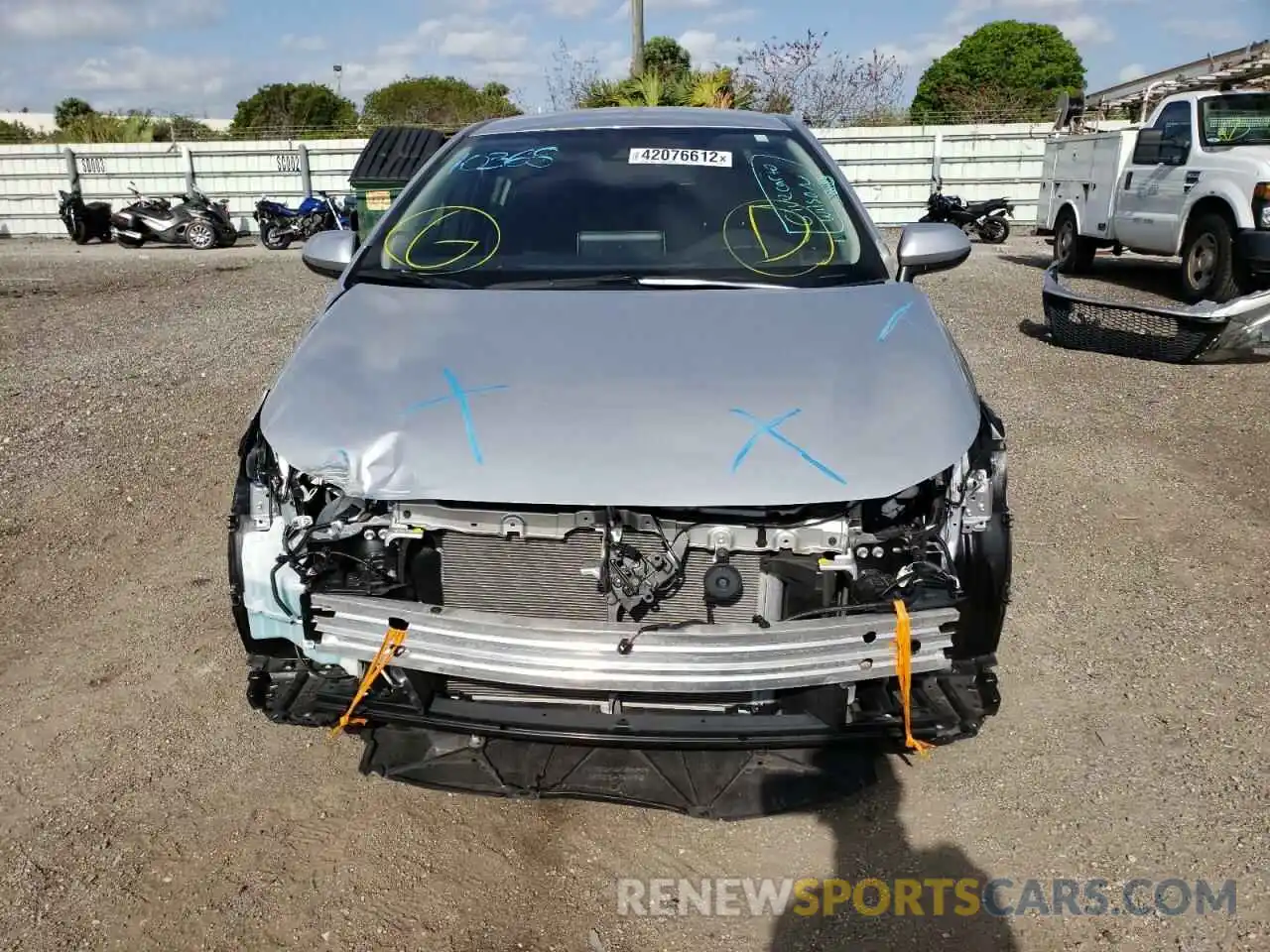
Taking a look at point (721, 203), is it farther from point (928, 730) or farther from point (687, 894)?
point (687, 894)

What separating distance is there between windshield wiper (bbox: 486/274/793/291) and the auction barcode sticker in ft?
2.38

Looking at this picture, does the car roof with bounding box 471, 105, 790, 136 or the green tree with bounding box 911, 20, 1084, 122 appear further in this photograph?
the green tree with bounding box 911, 20, 1084, 122

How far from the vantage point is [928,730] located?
2.25 metres

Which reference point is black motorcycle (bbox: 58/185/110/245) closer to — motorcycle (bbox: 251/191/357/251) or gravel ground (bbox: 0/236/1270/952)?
motorcycle (bbox: 251/191/357/251)

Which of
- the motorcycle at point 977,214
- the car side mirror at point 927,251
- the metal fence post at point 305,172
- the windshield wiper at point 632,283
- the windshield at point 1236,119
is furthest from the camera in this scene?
the metal fence post at point 305,172

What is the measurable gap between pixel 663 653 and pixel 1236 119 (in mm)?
9440

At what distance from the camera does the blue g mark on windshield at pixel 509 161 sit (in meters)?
3.61

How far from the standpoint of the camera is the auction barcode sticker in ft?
11.6

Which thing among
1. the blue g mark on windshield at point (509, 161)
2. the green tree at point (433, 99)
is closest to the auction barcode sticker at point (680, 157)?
the blue g mark on windshield at point (509, 161)

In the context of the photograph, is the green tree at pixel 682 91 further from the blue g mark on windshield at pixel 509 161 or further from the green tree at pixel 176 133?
the blue g mark on windshield at pixel 509 161

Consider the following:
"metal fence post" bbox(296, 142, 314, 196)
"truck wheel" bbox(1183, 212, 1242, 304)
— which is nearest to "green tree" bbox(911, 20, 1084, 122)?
"metal fence post" bbox(296, 142, 314, 196)

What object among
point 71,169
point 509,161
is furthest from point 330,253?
point 71,169

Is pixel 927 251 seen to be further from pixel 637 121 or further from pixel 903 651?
pixel 903 651

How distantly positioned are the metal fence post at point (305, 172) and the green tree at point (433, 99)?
14.1m
